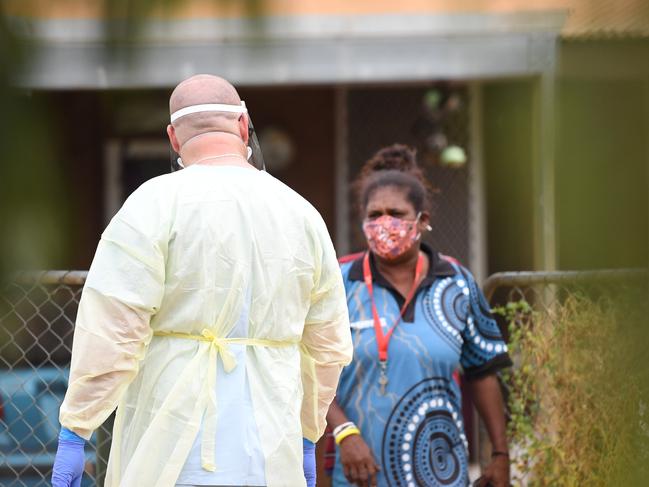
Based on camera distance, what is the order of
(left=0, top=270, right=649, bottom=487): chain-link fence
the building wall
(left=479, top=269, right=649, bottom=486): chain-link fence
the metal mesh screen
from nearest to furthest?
the building wall < (left=479, top=269, right=649, bottom=486): chain-link fence < (left=0, top=270, right=649, bottom=487): chain-link fence < the metal mesh screen

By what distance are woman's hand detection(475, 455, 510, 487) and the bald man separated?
1.19 metres

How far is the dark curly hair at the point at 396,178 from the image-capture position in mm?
4004

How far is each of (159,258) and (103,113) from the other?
1661mm

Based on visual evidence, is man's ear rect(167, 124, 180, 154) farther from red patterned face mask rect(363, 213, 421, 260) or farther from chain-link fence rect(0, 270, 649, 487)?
red patterned face mask rect(363, 213, 421, 260)

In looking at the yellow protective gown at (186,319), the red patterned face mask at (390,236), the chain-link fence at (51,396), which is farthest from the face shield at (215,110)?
the red patterned face mask at (390,236)

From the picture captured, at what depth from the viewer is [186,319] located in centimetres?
277

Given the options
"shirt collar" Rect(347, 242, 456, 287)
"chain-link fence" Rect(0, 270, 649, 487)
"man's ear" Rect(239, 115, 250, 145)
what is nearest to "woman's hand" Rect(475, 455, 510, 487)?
"chain-link fence" Rect(0, 270, 649, 487)

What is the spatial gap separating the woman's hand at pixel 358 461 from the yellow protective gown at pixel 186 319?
737 millimetres

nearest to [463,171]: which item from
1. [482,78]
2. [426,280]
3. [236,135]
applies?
[426,280]

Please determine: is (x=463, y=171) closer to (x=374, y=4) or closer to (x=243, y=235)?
(x=243, y=235)

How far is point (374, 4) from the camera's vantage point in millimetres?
1057

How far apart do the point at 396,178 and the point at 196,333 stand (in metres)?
1.43

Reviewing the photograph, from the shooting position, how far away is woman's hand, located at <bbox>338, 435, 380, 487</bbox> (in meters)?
3.61

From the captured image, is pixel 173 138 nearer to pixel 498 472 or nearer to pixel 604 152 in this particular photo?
pixel 498 472
